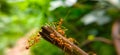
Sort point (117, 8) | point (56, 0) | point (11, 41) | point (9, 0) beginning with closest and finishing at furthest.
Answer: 1. point (56, 0)
2. point (117, 8)
3. point (9, 0)
4. point (11, 41)

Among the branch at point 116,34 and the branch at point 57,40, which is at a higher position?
the branch at point 116,34

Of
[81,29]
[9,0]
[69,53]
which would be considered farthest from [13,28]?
[69,53]

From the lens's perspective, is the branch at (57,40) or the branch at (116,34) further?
the branch at (116,34)

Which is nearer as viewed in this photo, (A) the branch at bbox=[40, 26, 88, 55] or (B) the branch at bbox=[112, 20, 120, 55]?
(A) the branch at bbox=[40, 26, 88, 55]

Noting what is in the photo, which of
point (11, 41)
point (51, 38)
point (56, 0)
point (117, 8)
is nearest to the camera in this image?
point (51, 38)

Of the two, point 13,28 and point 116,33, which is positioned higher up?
point 13,28

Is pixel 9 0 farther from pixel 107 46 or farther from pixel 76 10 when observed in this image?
pixel 107 46

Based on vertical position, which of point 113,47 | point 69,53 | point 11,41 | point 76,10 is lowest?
point 69,53

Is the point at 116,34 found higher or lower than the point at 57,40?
higher

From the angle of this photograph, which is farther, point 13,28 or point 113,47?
point 13,28

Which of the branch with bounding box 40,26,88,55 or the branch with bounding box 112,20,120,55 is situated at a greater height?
the branch with bounding box 112,20,120,55

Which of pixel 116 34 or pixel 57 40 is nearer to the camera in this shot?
pixel 57 40
